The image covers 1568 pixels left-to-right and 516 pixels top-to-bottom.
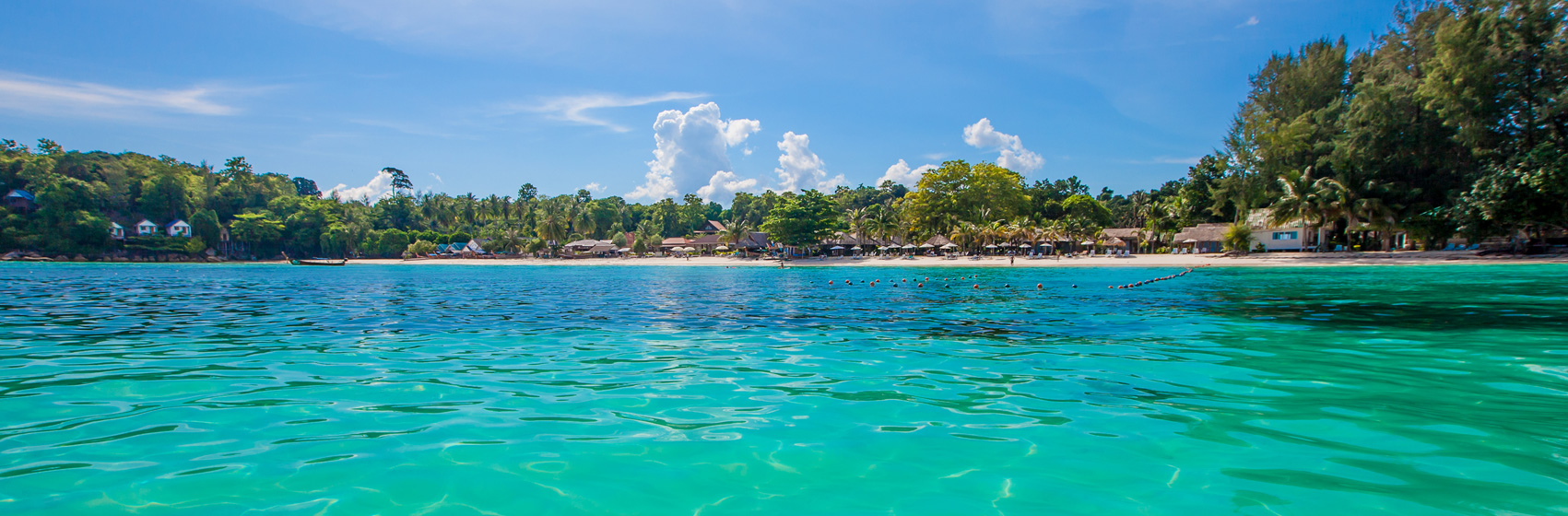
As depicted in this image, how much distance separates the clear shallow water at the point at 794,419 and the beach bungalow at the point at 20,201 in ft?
308

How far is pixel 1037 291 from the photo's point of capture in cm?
2180

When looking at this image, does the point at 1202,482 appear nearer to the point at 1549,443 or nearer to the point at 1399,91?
the point at 1549,443

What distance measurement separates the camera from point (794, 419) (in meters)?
5.12

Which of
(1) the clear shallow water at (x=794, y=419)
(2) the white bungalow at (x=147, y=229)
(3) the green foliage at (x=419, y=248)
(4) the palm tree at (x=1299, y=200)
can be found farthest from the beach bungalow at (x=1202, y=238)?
(2) the white bungalow at (x=147, y=229)

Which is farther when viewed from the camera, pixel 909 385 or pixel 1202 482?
pixel 909 385

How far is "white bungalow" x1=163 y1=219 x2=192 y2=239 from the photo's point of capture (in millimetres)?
76500

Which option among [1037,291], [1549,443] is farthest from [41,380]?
→ [1037,291]

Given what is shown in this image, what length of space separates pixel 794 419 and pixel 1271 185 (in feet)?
173

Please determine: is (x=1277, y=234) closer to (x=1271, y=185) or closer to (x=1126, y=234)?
(x=1271, y=185)

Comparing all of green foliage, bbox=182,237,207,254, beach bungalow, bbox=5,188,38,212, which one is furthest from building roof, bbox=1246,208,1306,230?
beach bungalow, bbox=5,188,38,212

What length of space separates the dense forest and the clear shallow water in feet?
105

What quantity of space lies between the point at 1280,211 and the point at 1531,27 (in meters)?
14.7

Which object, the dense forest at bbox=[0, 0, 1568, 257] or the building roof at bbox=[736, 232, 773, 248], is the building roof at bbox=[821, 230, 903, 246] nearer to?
the dense forest at bbox=[0, 0, 1568, 257]

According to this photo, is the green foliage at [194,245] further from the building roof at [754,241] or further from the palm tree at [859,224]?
the palm tree at [859,224]
